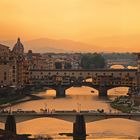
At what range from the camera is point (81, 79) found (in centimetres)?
5284

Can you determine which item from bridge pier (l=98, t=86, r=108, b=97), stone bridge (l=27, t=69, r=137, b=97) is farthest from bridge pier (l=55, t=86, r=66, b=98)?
bridge pier (l=98, t=86, r=108, b=97)

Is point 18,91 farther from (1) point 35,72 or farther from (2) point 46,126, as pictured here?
(2) point 46,126

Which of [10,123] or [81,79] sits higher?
[81,79]

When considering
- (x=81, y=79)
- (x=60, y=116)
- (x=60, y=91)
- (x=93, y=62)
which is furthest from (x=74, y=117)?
(x=93, y=62)

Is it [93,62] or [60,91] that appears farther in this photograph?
[93,62]

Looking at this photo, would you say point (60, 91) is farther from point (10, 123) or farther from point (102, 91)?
point (10, 123)

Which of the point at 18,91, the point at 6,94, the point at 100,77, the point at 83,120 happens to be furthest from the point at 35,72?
the point at 83,120

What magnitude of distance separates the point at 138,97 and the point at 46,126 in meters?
10.2

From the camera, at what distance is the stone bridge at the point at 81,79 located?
4689 centimetres

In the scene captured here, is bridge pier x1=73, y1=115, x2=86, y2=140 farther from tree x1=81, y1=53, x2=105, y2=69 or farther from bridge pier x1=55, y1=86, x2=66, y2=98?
tree x1=81, y1=53, x2=105, y2=69

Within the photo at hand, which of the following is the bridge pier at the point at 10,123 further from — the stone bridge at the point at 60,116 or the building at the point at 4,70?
the building at the point at 4,70

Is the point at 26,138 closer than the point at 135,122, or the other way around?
the point at 26,138

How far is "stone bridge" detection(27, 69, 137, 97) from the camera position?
4689 centimetres

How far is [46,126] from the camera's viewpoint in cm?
2620
